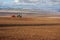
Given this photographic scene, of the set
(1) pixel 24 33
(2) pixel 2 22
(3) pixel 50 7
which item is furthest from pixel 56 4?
(2) pixel 2 22

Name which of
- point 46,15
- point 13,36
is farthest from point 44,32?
point 13,36

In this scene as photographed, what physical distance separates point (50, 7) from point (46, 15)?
77 millimetres

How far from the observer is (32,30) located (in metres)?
1.00

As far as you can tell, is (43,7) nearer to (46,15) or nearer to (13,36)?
(46,15)

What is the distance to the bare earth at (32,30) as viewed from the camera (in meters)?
0.99

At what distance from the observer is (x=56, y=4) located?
3.42 feet

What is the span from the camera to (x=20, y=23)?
3.31 feet

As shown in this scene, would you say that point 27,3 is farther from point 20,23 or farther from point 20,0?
point 20,23

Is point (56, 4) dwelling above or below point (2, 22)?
above

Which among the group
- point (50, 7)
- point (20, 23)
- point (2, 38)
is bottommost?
point (2, 38)

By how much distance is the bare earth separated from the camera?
3.25 ft

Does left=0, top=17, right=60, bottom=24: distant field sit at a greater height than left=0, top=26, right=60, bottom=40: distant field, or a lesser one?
greater

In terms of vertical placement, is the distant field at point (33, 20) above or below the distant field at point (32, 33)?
above

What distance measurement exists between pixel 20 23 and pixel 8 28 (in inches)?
3.9
